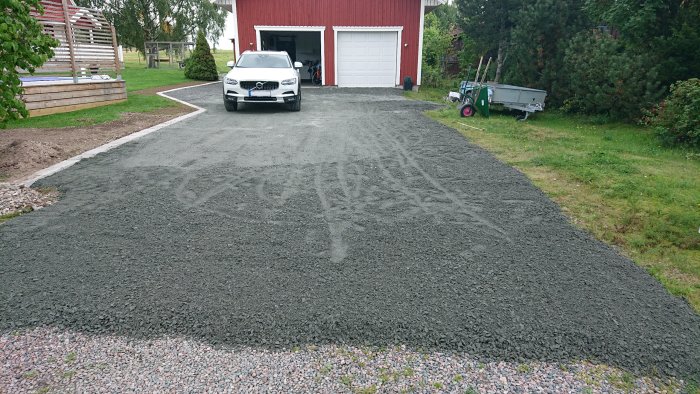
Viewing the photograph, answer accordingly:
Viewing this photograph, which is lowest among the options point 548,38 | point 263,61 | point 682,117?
point 682,117

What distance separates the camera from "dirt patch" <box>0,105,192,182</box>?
662 cm

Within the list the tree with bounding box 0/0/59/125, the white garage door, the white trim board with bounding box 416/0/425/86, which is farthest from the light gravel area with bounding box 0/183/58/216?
the white trim board with bounding box 416/0/425/86

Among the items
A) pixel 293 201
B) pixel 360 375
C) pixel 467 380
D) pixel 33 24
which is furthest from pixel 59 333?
pixel 33 24

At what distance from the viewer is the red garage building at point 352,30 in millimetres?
20562

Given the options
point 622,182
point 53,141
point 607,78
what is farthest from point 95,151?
point 607,78

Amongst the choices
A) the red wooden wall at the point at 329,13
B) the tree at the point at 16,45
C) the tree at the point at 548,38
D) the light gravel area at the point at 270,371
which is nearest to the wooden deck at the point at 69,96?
the tree at the point at 16,45

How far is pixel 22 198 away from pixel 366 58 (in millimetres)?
18128

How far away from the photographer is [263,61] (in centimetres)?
1364

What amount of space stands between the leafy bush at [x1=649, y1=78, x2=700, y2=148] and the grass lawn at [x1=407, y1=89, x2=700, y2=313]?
362 millimetres

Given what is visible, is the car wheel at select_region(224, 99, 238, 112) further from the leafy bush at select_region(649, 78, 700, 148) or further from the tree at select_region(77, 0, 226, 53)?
the tree at select_region(77, 0, 226, 53)

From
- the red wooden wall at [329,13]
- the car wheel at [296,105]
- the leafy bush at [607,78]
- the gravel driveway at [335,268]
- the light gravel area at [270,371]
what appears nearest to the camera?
the light gravel area at [270,371]

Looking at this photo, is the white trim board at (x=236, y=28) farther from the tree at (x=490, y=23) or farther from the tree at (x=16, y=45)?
the tree at (x=16, y=45)

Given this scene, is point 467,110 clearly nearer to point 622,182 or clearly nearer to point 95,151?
point 622,182

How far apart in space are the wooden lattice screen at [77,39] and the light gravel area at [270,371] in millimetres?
11104
